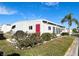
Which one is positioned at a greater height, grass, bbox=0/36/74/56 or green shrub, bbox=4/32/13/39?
green shrub, bbox=4/32/13/39

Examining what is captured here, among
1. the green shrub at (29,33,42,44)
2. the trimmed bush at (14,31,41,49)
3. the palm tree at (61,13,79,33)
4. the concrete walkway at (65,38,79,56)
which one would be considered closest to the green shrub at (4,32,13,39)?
the trimmed bush at (14,31,41,49)

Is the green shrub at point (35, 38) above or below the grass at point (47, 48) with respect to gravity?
above

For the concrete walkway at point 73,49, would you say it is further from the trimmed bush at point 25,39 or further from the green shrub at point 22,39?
the green shrub at point 22,39

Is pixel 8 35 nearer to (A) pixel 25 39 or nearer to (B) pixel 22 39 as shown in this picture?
(B) pixel 22 39

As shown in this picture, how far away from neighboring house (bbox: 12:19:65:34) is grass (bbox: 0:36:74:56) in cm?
47

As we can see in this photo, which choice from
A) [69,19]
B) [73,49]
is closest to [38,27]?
[69,19]

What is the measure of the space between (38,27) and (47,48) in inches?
51.3

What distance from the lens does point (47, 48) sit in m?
9.92

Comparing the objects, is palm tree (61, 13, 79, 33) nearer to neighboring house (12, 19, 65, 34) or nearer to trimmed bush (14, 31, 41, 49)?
neighboring house (12, 19, 65, 34)

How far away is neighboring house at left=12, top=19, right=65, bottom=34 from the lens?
1052 cm

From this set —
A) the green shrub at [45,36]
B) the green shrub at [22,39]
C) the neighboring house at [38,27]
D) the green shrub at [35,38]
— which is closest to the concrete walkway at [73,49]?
the neighboring house at [38,27]

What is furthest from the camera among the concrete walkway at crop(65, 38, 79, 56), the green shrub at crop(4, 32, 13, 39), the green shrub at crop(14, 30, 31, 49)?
the green shrub at crop(4, 32, 13, 39)

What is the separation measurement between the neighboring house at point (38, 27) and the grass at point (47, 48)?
1.53ft

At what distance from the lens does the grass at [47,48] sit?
9586mm
